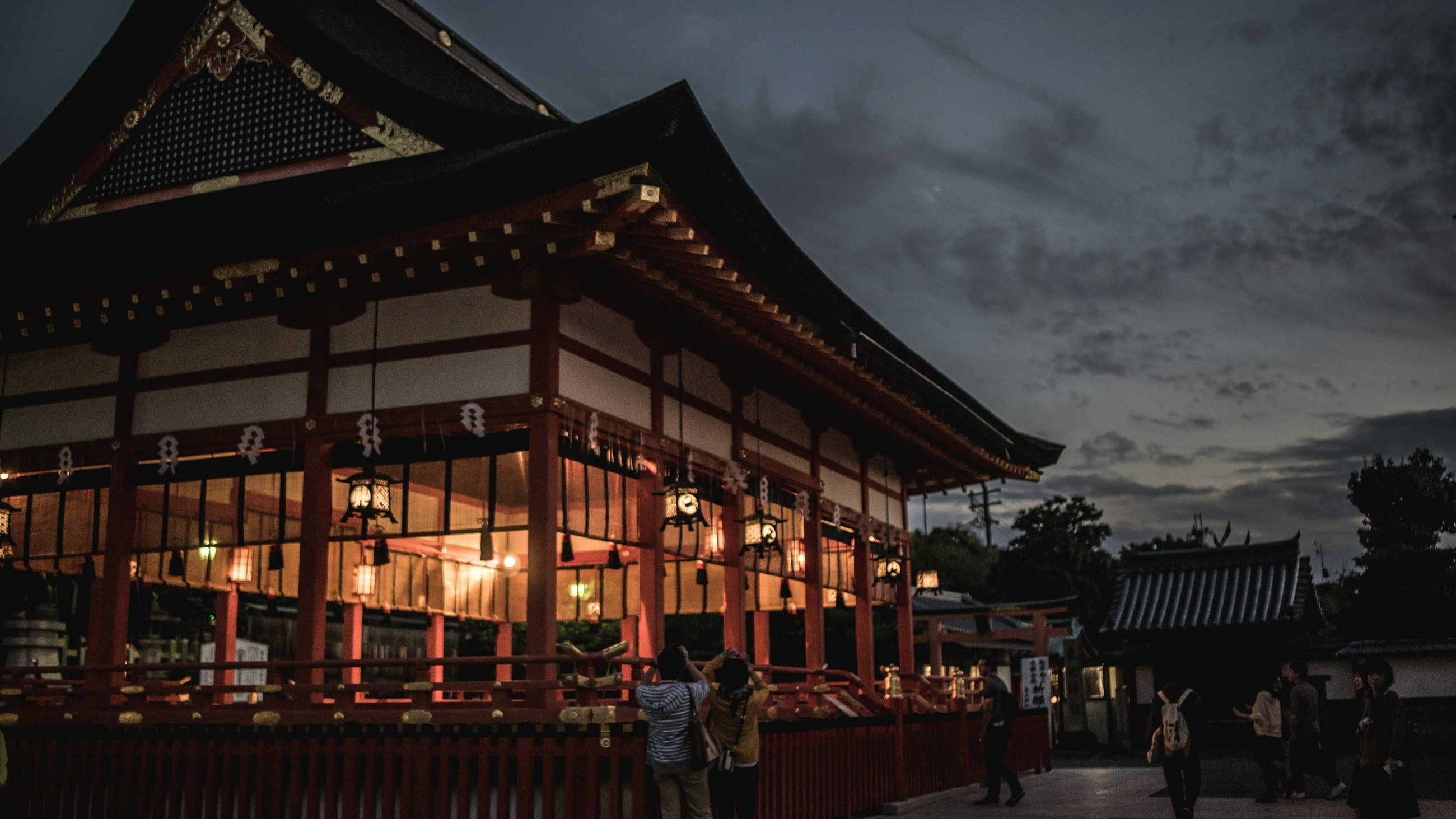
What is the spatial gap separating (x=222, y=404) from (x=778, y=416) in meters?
7.33

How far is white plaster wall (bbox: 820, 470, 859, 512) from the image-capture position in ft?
59.2

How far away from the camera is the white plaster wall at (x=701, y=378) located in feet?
43.9

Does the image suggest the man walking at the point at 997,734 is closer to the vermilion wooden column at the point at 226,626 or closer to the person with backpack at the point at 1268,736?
the person with backpack at the point at 1268,736

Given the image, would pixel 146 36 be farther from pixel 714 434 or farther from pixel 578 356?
pixel 714 434

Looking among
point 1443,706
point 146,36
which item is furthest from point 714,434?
point 1443,706

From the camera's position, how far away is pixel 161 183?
1400 cm

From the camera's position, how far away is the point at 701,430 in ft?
46.3

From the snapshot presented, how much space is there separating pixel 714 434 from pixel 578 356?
3290 millimetres

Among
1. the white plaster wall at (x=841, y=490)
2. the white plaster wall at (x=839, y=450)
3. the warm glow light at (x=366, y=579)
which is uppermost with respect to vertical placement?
the white plaster wall at (x=839, y=450)

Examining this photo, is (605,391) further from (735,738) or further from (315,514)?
(735,738)

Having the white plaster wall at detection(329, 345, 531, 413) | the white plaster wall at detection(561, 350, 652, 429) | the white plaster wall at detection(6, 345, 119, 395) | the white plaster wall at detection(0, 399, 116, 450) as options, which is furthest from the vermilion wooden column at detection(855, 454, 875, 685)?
the white plaster wall at detection(6, 345, 119, 395)

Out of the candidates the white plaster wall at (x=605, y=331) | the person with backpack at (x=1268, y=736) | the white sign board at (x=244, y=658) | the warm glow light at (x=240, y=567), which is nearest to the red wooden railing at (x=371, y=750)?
the white plaster wall at (x=605, y=331)

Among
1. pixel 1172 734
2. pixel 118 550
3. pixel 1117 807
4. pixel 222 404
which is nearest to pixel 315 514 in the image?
pixel 222 404

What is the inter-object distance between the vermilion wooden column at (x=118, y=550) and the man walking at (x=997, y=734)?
1016 cm
